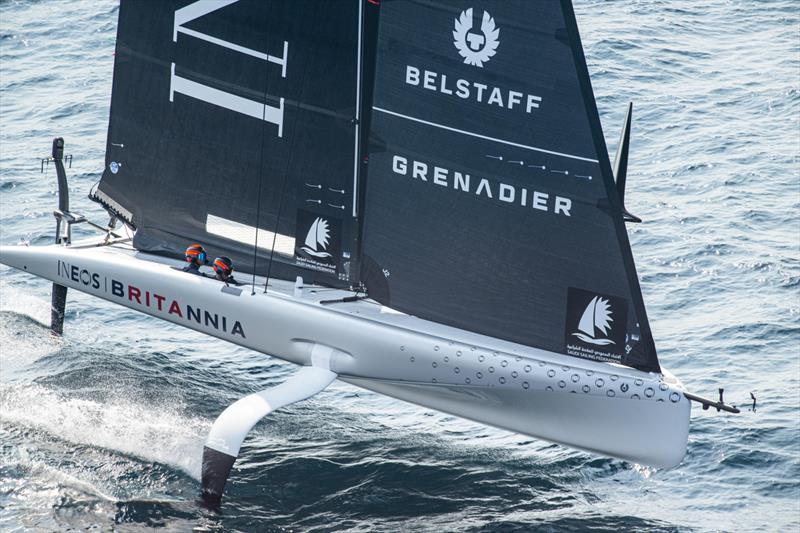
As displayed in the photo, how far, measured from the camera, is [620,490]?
58.3 ft

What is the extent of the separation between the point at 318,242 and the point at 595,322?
14.2ft

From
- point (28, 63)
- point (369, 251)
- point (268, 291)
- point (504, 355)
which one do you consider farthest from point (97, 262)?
point (28, 63)

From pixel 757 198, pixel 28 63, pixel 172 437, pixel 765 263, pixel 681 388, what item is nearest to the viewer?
pixel 681 388

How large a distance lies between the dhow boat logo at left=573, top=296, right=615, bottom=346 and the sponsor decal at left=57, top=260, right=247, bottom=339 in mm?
5027

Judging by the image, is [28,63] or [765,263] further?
[28,63]

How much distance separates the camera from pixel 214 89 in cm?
1930

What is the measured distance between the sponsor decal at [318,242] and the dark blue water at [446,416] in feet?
8.11

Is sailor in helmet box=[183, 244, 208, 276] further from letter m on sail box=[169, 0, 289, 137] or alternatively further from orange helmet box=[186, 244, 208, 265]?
letter m on sail box=[169, 0, 289, 137]

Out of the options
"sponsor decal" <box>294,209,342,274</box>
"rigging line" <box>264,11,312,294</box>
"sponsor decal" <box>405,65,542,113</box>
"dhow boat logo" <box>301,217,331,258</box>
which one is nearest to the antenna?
"sponsor decal" <box>405,65,542,113</box>

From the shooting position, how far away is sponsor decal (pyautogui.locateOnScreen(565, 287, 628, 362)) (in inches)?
673

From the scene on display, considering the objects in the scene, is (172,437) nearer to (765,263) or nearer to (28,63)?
(765,263)

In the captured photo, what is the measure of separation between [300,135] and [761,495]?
26.7 feet

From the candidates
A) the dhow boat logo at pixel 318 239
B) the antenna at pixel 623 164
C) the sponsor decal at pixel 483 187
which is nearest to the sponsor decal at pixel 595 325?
the sponsor decal at pixel 483 187

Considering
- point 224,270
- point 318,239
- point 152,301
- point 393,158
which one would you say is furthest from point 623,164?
point 152,301
